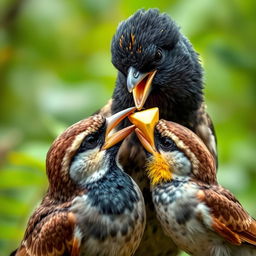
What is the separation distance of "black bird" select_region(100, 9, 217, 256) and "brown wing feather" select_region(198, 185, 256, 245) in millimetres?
834

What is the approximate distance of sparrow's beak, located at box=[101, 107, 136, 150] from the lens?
27.2 feet

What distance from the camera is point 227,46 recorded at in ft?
34.8

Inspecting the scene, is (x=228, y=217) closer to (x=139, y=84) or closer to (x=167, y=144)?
(x=167, y=144)

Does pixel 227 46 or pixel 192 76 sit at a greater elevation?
pixel 227 46

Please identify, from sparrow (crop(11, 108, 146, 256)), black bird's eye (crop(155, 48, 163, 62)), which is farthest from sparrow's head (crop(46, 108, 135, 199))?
black bird's eye (crop(155, 48, 163, 62))

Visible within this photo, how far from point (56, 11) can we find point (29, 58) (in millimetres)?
736

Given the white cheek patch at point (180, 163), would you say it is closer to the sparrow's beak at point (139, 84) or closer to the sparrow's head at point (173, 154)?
the sparrow's head at point (173, 154)

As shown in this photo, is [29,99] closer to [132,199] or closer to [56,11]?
[56,11]

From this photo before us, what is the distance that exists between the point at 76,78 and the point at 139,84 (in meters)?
2.00

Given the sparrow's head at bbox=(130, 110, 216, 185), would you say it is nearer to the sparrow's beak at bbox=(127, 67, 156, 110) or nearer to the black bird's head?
the sparrow's beak at bbox=(127, 67, 156, 110)

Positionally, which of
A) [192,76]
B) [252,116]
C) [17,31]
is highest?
[17,31]

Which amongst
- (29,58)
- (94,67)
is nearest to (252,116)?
(94,67)

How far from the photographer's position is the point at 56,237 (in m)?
8.04

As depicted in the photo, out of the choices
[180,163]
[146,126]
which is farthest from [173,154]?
[146,126]
